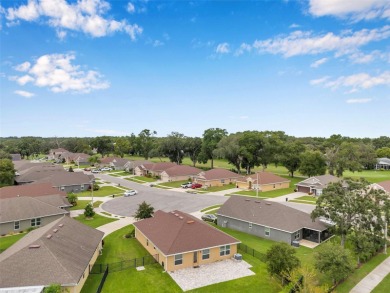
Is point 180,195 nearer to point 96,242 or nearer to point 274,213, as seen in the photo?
point 274,213

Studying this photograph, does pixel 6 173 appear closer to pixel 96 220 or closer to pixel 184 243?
pixel 96 220

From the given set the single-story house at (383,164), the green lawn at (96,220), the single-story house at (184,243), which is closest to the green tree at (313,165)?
the single-story house at (184,243)

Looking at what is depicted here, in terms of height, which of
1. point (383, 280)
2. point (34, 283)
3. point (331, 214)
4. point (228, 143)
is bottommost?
point (383, 280)

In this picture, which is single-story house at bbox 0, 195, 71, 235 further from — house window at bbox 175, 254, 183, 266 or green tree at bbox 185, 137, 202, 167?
green tree at bbox 185, 137, 202, 167

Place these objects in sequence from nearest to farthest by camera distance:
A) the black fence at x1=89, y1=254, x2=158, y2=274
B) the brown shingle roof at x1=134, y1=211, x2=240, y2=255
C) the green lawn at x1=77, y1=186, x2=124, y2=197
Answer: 1. the black fence at x1=89, y1=254, x2=158, y2=274
2. the brown shingle roof at x1=134, y1=211, x2=240, y2=255
3. the green lawn at x1=77, y1=186, x2=124, y2=197

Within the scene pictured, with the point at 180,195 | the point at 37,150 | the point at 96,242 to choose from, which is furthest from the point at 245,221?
the point at 37,150

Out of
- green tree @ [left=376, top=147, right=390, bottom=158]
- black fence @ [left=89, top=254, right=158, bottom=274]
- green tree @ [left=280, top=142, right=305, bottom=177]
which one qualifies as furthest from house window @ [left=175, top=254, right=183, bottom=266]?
green tree @ [left=376, top=147, right=390, bottom=158]

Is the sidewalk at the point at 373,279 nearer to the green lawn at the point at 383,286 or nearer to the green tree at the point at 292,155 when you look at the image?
the green lawn at the point at 383,286
